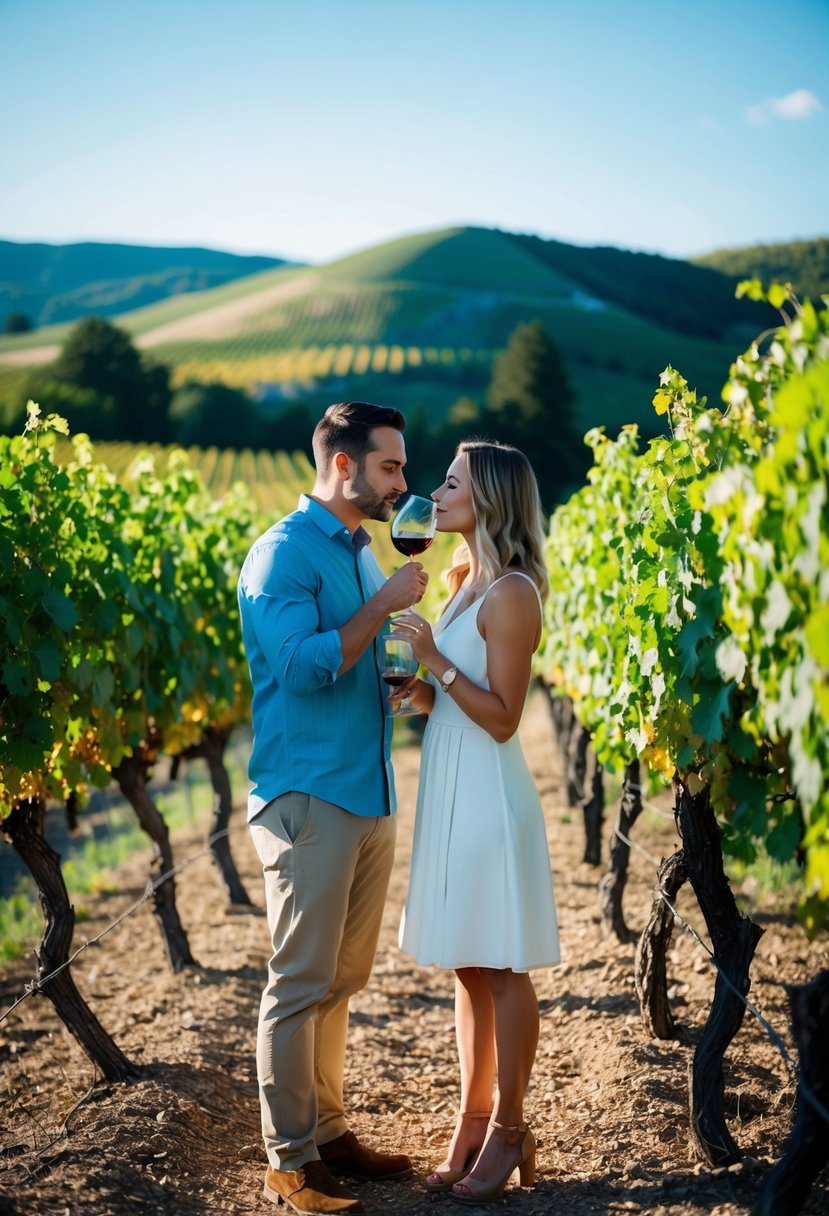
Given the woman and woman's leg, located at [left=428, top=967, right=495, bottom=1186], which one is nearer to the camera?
the woman

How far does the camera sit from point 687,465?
132 inches

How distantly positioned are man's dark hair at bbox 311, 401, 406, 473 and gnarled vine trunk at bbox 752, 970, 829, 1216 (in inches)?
75.1

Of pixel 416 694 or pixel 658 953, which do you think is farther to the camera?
pixel 658 953

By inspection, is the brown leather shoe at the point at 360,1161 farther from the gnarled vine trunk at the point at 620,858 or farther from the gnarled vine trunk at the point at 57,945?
the gnarled vine trunk at the point at 620,858

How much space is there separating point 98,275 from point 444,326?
24453 millimetres

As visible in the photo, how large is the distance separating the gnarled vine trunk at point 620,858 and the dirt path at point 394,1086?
0.13 m

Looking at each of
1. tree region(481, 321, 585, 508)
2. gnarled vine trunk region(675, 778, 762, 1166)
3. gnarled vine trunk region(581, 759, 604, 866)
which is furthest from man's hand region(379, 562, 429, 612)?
tree region(481, 321, 585, 508)

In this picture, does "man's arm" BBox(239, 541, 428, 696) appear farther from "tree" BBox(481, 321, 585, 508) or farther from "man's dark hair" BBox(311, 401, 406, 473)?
"tree" BBox(481, 321, 585, 508)

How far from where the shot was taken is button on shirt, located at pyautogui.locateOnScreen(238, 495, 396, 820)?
9.91 ft

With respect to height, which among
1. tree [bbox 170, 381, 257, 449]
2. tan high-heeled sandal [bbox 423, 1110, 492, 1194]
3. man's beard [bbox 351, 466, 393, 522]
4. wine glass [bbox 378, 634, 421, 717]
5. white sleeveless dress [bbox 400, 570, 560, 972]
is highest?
tree [bbox 170, 381, 257, 449]

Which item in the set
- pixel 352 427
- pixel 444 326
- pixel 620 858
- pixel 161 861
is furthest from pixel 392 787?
pixel 444 326

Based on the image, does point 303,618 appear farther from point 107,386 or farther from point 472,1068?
point 107,386

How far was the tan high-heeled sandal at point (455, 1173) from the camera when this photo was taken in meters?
3.17

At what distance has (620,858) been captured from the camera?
17.8 feet
